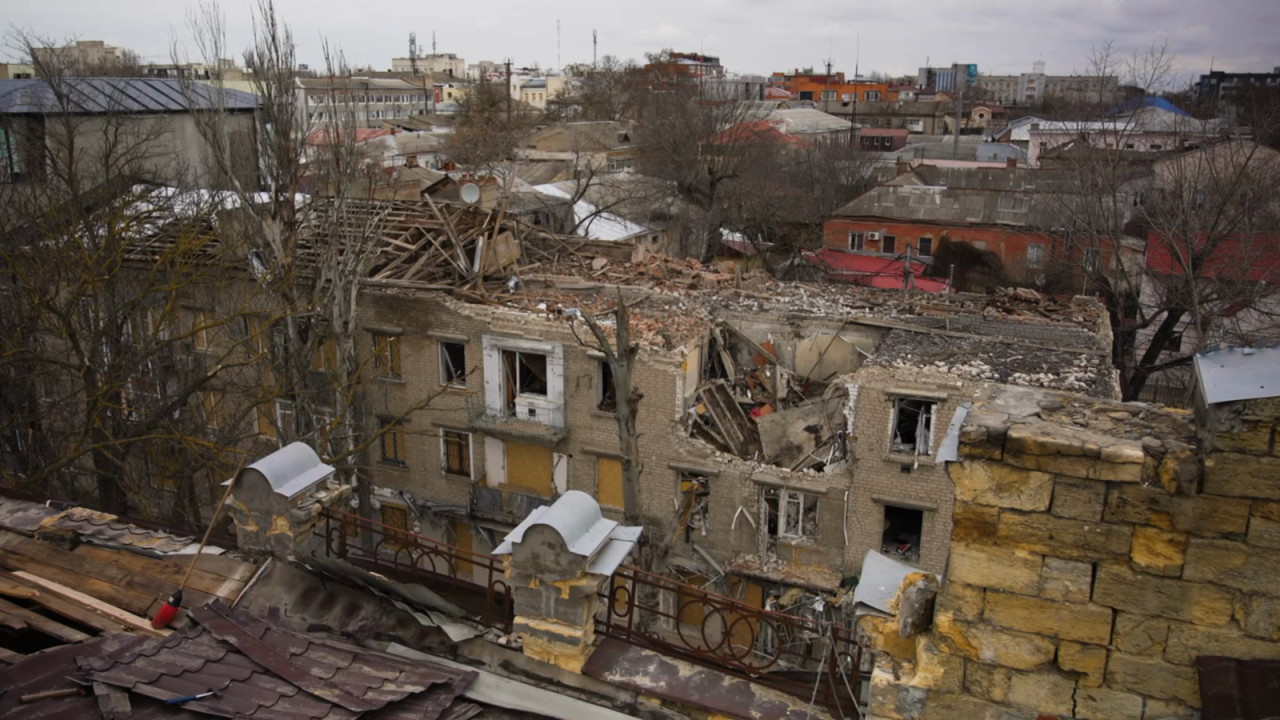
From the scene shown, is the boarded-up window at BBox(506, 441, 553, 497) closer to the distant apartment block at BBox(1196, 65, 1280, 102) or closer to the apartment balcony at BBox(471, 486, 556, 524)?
the apartment balcony at BBox(471, 486, 556, 524)

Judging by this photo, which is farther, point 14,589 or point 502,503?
point 502,503

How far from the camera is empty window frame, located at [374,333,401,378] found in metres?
17.7

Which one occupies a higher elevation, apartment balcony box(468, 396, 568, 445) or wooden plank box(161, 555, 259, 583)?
wooden plank box(161, 555, 259, 583)

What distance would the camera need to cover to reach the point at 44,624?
562 centimetres

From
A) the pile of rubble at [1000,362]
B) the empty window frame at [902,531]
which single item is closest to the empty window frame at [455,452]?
the empty window frame at [902,531]

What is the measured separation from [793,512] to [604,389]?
4.09 metres

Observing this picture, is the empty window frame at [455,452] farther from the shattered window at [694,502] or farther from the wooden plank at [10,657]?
the wooden plank at [10,657]

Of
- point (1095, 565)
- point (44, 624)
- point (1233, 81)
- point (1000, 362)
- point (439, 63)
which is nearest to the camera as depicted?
point (1095, 565)

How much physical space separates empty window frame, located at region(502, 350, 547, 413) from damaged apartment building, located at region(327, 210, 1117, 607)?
0.04 meters

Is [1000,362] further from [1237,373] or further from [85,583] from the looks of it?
[85,583]

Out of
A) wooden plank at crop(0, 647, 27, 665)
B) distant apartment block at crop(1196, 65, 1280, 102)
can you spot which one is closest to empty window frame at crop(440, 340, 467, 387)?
wooden plank at crop(0, 647, 27, 665)

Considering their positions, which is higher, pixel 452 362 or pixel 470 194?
pixel 470 194

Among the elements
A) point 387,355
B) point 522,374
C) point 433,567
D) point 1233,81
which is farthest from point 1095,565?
point 1233,81

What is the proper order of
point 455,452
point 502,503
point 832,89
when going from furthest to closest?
point 832,89 → point 455,452 → point 502,503
